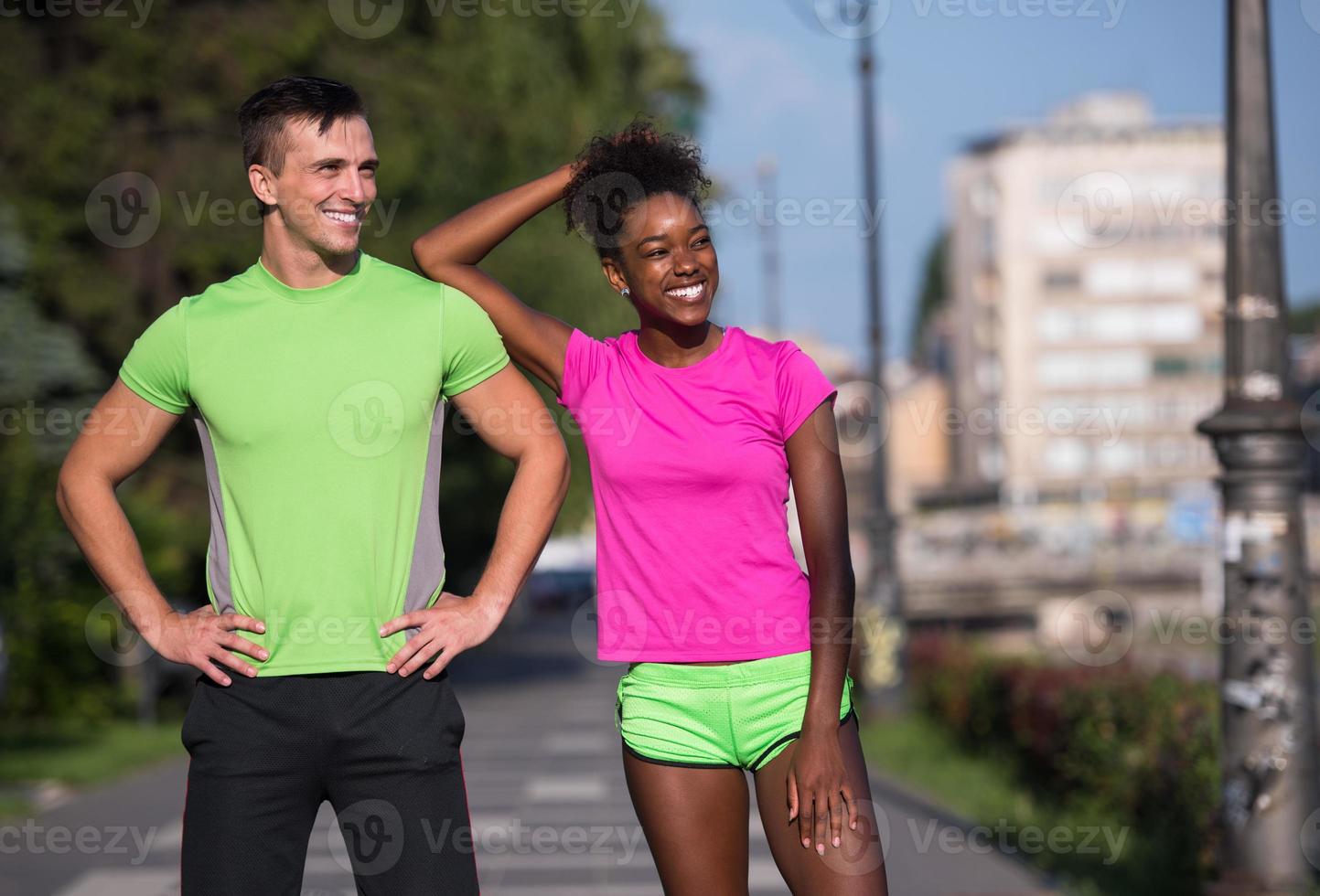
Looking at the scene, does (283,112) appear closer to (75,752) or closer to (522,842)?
(522,842)

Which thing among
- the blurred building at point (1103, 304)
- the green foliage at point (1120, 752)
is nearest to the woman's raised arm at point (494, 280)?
the green foliage at point (1120, 752)

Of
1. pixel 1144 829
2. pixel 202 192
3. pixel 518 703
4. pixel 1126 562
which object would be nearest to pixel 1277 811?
pixel 1144 829

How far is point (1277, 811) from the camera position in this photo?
6.08 meters

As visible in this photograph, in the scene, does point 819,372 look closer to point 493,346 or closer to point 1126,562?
point 493,346

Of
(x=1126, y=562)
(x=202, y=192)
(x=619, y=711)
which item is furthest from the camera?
(x=1126, y=562)

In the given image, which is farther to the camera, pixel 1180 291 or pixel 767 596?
pixel 1180 291

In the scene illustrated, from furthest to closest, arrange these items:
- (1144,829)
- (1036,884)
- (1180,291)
Answer: (1180,291)
(1144,829)
(1036,884)

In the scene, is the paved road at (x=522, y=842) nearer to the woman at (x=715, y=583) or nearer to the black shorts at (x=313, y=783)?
the woman at (x=715, y=583)

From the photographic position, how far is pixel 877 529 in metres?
17.3

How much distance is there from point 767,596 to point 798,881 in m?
0.56

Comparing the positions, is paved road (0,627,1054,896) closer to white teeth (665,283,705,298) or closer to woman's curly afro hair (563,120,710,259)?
woman's curly afro hair (563,120,710,259)

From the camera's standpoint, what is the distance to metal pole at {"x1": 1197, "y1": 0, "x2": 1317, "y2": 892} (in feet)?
20.0

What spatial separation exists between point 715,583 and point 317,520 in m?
0.80

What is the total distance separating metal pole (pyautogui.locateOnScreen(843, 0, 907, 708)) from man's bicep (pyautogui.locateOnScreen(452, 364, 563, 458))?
517 inches
